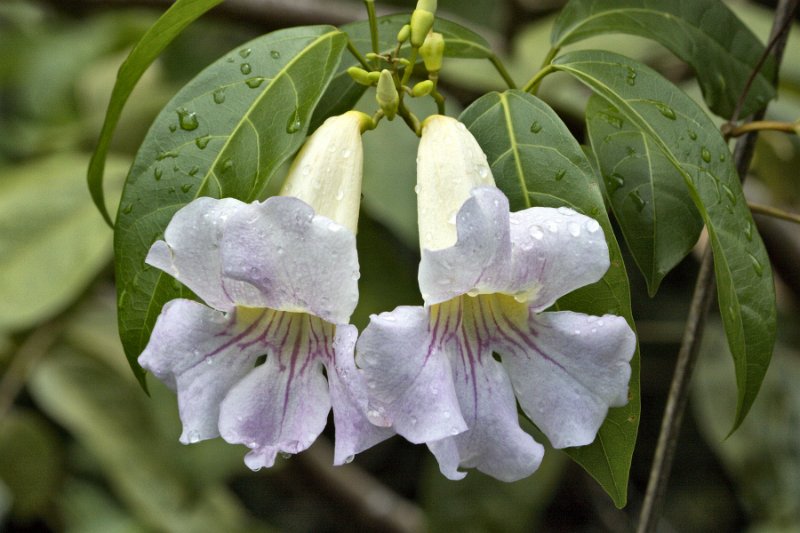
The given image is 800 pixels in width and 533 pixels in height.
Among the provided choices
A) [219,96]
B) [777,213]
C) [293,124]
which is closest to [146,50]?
[219,96]

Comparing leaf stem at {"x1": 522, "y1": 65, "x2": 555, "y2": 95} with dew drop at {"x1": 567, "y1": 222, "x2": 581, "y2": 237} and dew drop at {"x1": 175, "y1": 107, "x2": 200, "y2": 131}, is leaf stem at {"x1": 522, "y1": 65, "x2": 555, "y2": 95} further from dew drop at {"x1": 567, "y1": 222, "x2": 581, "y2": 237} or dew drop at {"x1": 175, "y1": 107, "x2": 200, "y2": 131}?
dew drop at {"x1": 175, "y1": 107, "x2": 200, "y2": 131}

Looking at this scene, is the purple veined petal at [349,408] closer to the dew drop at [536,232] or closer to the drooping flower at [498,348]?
the drooping flower at [498,348]

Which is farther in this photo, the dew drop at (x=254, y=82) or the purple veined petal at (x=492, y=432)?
the dew drop at (x=254, y=82)

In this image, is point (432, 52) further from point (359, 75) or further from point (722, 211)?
point (722, 211)

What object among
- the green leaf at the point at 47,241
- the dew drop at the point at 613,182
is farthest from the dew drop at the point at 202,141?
the green leaf at the point at 47,241

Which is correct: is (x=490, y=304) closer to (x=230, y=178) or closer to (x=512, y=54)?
(x=230, y=178)

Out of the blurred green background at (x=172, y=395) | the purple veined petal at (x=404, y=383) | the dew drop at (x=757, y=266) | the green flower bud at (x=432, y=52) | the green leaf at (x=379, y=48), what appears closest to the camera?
the purple veined petal at (x=404, y=383)

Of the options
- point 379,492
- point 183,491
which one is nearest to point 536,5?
point 379,492
